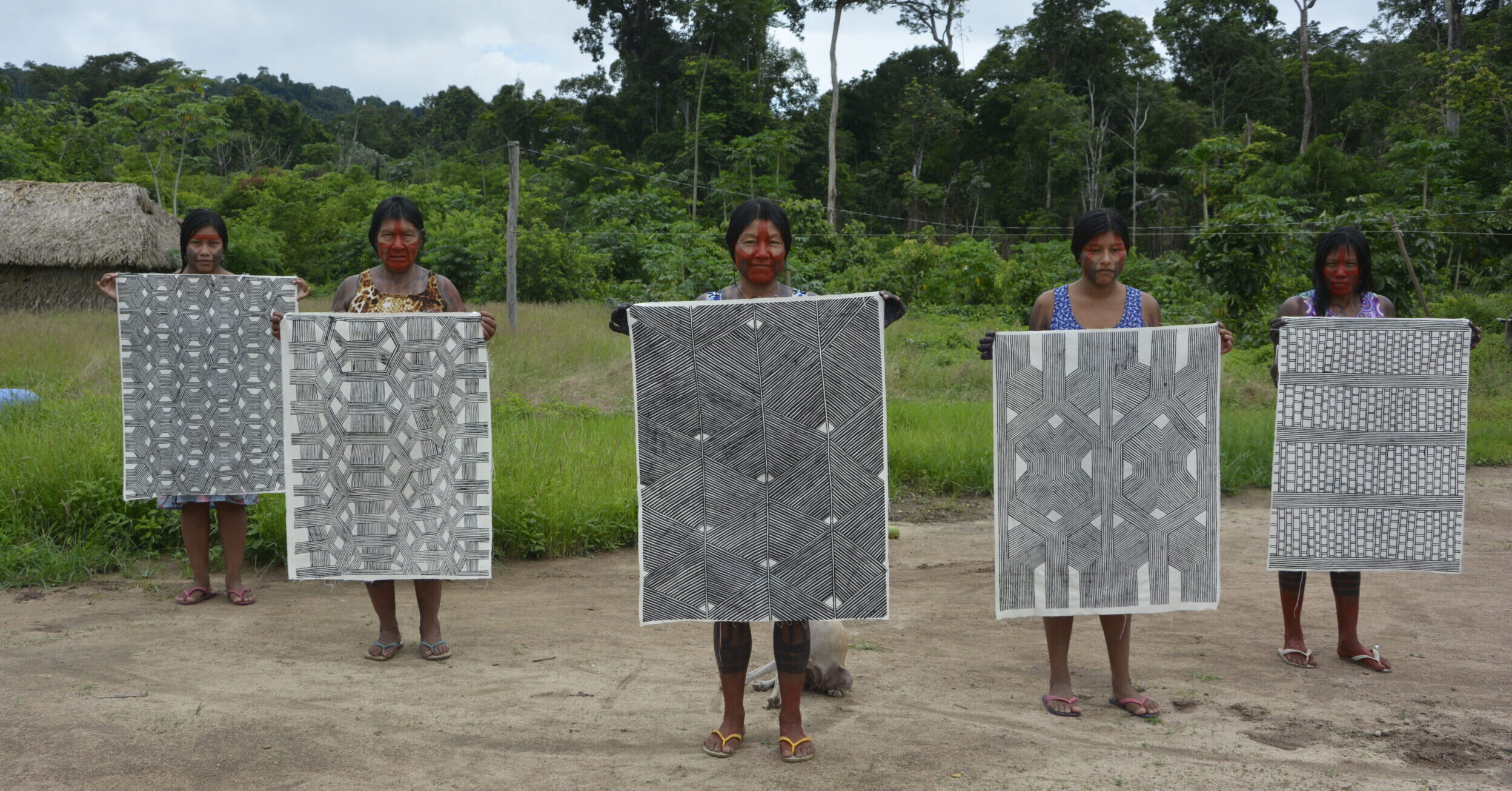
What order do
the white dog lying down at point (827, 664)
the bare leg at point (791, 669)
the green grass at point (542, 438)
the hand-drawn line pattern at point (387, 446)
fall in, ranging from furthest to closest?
the green grass at point (542, 438)
the hand-drawn line pattern at point (387, 446)
the white dog lying down at point (827, 664)
the bare leg at point (791, 669)

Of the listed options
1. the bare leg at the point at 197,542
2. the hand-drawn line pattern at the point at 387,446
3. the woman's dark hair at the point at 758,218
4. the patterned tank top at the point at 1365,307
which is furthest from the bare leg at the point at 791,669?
the bare leg at the point at 197,542

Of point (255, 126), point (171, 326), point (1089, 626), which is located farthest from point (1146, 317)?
point (255, 126)

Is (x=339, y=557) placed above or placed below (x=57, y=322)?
below

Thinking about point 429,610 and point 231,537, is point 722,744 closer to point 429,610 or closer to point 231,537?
point 429,610

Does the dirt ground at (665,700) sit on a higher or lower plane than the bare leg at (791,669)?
lower

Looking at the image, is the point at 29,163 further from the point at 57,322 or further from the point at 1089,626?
the point at 1089,626

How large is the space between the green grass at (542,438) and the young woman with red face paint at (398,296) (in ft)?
6.40

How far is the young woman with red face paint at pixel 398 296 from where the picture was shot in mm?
4383

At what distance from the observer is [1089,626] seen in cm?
527

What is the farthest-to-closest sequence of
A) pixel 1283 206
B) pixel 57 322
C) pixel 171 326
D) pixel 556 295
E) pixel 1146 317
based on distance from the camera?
pixel 1283 206 < pixel 556 295 < pixel 57 322 < pixel 171 326 < pixel 1146 317

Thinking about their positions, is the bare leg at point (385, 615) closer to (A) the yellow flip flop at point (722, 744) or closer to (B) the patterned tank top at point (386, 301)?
(B) the patterned tank top at point (386, 301)

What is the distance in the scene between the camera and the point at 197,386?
5.26 metres

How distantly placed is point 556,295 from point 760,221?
1711 centimetres

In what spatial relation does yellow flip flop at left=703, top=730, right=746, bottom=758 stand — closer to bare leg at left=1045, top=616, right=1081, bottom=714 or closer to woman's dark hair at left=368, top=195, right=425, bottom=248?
bare leg at left=1045, top=616, right=1081, bottom=714
